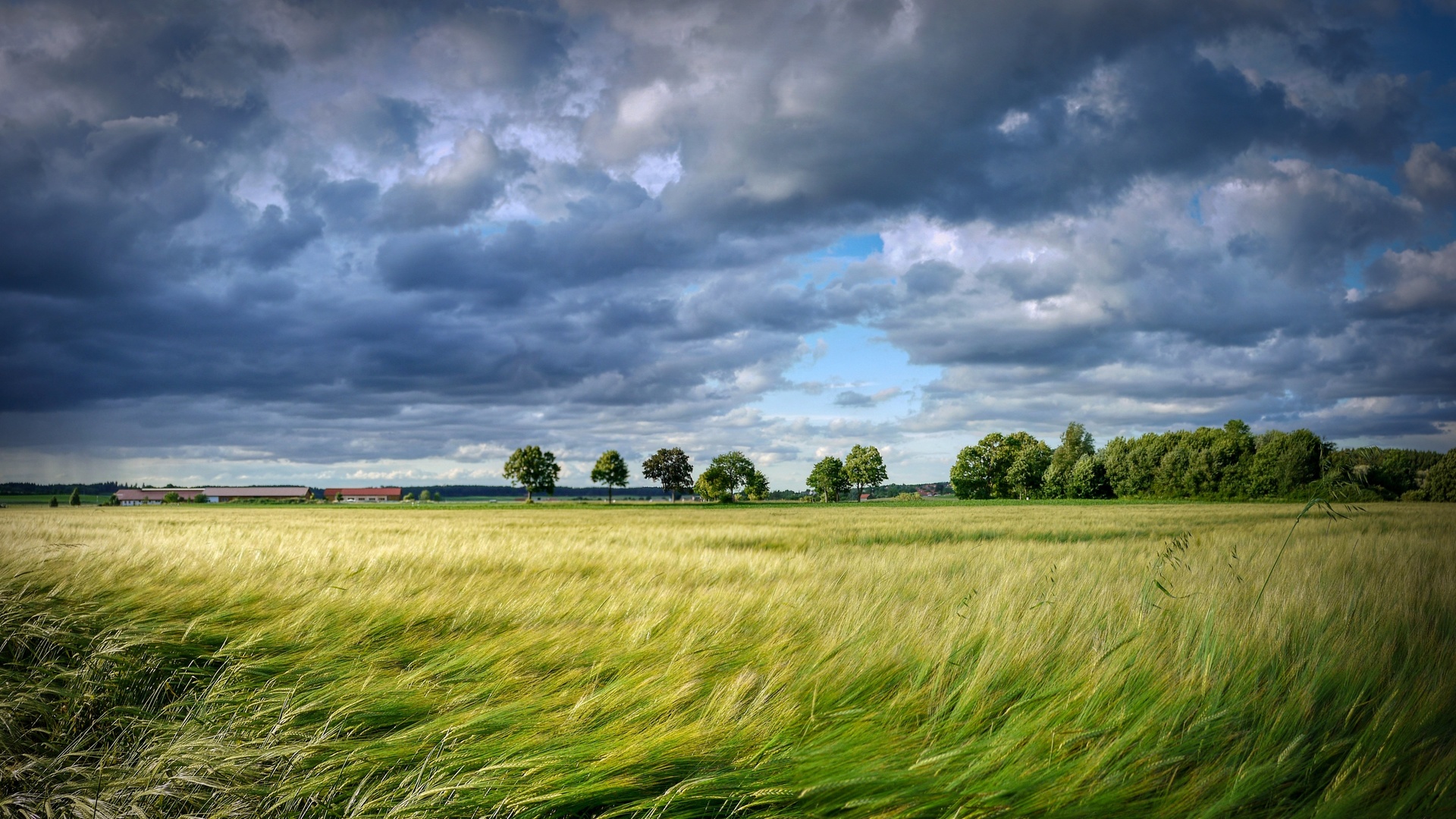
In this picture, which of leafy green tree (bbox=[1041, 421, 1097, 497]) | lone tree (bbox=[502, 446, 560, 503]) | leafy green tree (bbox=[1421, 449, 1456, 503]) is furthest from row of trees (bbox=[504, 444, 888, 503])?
leafy green tree (bbox=[1421, 449, 1456, 503])

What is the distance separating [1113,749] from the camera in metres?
2.19

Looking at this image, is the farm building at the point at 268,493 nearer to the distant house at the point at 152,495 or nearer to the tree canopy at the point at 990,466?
the distant house at the point at 152,495

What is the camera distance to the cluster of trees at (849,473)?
4823 inches

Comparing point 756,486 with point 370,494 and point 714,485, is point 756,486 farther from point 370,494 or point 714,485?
point 370,494

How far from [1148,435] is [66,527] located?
3531 inches

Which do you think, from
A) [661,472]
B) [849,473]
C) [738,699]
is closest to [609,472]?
[661,472]

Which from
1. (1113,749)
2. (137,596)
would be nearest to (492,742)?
(1113,749)

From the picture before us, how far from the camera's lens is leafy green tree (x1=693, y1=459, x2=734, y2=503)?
103312 mm

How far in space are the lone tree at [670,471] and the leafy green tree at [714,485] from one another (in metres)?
9.50

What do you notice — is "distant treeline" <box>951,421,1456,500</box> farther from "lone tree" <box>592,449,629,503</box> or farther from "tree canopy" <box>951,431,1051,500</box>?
"lone tree" <box>592,449,629,503</box>

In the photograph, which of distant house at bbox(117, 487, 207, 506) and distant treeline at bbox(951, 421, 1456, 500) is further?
distant house at bbox(117, 487, 207, 506)

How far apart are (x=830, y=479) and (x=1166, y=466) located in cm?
6288

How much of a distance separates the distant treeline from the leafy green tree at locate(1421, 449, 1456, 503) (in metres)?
0.05

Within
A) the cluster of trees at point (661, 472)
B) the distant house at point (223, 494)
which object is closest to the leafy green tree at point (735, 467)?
the cluster of trees at point (661, 472)
